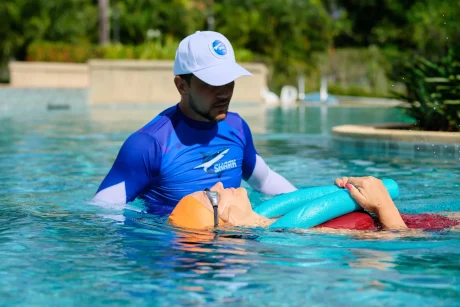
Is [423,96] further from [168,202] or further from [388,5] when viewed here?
[388,5]

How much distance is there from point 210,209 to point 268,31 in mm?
38005

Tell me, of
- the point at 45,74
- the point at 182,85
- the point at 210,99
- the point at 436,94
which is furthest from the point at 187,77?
the point at 45,74

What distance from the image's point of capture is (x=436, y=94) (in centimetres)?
1173

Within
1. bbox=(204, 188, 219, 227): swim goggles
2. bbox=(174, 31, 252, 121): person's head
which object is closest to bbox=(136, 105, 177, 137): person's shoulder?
bbox=(174, 31, 252, 121): person's head

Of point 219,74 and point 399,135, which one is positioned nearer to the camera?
point 219,74

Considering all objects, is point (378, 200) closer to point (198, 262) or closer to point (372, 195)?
point (372, 195)

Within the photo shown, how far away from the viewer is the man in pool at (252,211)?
15.9 ft

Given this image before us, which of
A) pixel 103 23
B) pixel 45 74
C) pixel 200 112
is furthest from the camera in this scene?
pixel 103 23

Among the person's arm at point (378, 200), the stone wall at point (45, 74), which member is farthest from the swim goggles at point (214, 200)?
the stone wall at point (45, 74)

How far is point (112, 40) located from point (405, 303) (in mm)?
44486

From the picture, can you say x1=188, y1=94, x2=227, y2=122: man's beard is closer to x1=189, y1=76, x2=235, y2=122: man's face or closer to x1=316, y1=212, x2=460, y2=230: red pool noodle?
x1=189, y1=76, x2=235, y2=122: man's face

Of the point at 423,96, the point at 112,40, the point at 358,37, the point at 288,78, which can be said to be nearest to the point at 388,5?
the point at 358,37

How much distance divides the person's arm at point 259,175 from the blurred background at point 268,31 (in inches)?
1016

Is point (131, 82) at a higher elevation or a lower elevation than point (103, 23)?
lower
